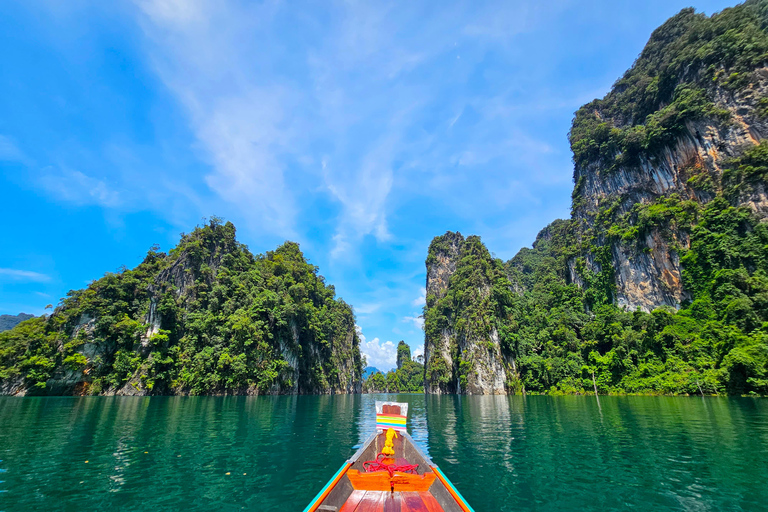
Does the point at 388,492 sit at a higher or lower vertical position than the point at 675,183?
lower

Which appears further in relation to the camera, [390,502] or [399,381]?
[399,381]

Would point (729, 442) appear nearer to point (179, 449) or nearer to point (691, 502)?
point (691, 502)

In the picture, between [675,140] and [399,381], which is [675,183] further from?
[399,381]

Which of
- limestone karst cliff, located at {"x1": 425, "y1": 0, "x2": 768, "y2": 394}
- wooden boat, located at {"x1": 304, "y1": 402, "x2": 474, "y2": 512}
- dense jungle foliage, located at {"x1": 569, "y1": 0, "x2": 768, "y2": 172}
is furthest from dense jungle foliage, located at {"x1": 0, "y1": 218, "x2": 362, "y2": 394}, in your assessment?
dense jungle foliage, located at {"x1": 569, "y1": 0, "x2": 768, "y2": 172}

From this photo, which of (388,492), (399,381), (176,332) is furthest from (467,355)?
(399,381)

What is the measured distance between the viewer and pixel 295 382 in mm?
51188

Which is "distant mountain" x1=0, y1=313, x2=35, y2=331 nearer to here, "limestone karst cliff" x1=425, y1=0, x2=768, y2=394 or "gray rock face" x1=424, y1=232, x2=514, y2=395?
"gray rock face" x1=424, y1=232, x2=514, y2=395

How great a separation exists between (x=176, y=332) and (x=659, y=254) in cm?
7039

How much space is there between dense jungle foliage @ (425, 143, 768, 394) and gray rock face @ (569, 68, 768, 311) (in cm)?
156

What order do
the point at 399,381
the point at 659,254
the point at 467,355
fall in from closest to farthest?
the point at 659,254
the point at 467,355
the point at 399,381

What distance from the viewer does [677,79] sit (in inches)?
1951

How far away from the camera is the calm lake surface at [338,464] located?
650 centimetres

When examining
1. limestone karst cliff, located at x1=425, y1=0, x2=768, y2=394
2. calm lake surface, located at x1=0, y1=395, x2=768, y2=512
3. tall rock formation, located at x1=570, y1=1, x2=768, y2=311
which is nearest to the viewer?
calm lake surface, located at x1=0, y1=395, x2=768, y2=512

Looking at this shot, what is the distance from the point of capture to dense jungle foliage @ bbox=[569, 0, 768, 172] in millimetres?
41688
